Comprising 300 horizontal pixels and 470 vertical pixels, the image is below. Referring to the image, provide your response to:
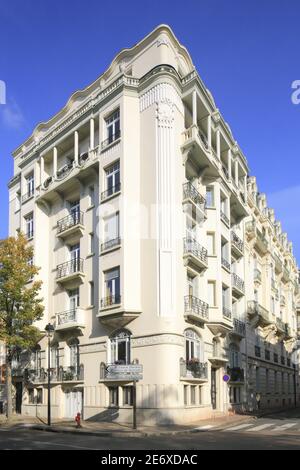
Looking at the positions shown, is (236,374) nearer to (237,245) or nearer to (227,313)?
(227,313)

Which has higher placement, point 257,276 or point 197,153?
point 197,153

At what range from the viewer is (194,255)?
30031mm

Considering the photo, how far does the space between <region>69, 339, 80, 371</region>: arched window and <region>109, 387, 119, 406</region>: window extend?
147 inches

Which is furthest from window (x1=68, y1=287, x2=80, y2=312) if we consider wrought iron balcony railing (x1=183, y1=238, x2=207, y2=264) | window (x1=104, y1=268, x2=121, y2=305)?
wrought iron balcony railing (x1=183, y1=238, x2=207, y2=264)

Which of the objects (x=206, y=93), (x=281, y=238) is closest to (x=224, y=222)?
(x=206, y=93)

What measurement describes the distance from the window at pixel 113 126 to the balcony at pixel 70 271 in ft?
25.8

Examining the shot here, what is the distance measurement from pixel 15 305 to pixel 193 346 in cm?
1076

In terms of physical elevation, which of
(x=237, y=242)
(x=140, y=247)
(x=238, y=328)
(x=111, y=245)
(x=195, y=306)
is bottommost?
(x=238, y=328)

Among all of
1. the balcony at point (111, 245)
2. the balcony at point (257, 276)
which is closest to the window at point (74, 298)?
the balcony at point (111, 245)

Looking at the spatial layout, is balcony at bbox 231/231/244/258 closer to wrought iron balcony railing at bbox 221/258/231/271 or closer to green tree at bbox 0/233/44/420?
wrought iron balcony railing at bbox 221/258/231/271

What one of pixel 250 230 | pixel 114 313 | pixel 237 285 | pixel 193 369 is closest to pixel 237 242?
pixel 237 285

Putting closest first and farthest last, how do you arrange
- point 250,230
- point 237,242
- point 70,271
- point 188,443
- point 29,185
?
point 188,443 → point 70,271 → point 237,242 → point 29,185 → point 250,230

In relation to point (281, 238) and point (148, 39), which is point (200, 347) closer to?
point (148, 39)

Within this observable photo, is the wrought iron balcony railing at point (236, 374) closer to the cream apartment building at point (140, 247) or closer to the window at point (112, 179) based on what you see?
the cream apartment building at point (140, 247)
